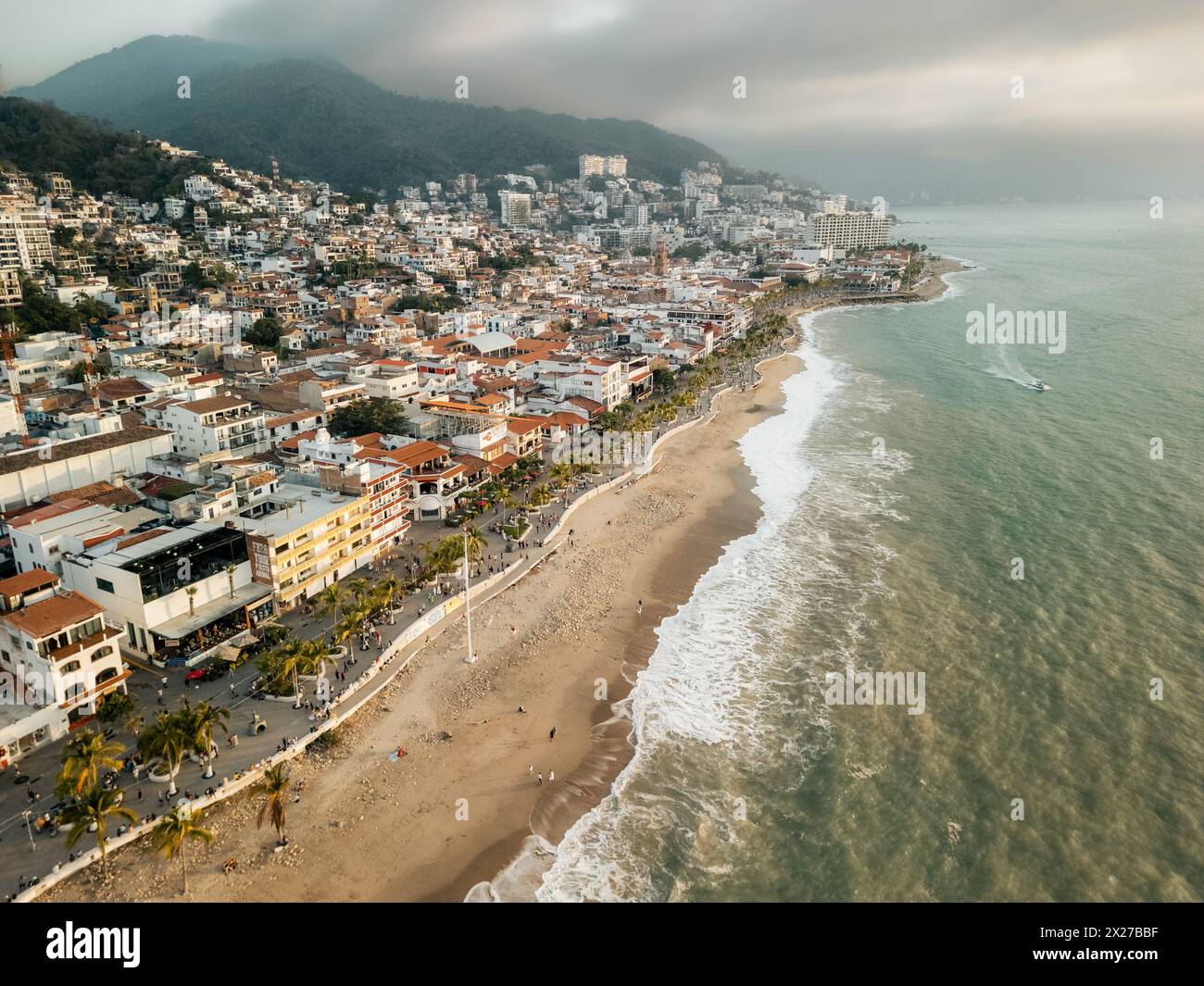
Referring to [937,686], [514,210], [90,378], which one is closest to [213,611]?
[937,686]

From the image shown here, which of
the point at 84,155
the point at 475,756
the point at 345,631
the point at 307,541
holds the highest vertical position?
the point at 84,155

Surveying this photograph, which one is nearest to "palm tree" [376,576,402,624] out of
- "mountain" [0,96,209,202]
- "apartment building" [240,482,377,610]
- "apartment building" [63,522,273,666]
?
"apartment building" [240,482,377,610]

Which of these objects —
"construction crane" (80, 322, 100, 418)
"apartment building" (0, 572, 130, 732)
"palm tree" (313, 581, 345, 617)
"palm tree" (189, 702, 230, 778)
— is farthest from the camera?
"construction crane" (80, 322, 100, 418)

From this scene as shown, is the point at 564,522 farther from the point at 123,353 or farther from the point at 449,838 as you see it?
the point at 123,353

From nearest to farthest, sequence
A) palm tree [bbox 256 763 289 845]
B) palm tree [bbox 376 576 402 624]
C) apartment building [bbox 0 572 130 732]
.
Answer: palm tree [bbox 256 763 289 845]
apartment building [bbox 0 572 130 732]
palm tree [bbox 376 576 402 624]

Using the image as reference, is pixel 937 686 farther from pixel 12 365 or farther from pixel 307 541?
pixel 12 365

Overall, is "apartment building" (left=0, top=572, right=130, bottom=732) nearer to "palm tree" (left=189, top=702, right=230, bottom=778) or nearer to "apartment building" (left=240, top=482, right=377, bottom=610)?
"palm tree" (left=189, top=702, right=230, bottom=778)
